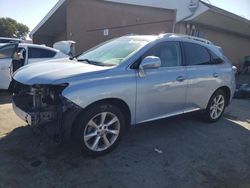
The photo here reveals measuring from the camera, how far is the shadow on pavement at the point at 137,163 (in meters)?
3.14

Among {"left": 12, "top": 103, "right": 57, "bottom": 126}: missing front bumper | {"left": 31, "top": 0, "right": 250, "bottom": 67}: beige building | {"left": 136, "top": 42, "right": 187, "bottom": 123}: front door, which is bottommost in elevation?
{"left": 12, "top": 103, "right": 57, "bottom": 126}: missing front bumper

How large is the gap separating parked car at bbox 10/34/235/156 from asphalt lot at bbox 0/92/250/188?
1.19ft

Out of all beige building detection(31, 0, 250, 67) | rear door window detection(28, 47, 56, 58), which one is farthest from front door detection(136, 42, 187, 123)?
beige building detection(31, 0, 250, 67)

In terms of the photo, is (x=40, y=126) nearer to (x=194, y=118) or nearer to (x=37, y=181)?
(x=37, y=181)

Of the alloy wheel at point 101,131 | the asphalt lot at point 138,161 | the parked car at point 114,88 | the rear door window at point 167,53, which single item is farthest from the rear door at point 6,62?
the rear door window at point 167,53

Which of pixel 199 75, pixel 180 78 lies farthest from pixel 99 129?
pixel 199 75

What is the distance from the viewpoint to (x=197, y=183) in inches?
127

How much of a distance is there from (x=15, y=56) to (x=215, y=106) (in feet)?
18.3

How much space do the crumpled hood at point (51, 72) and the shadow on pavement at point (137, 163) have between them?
105 centimetres

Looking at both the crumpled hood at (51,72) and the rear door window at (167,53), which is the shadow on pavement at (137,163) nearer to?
the crumpled hood at (51,72)

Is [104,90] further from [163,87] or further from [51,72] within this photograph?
[163,87]

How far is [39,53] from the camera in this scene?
827cm

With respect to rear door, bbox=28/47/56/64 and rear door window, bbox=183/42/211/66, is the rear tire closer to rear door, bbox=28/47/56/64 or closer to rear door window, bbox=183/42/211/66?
rear door window, bbox=183/42/211/66

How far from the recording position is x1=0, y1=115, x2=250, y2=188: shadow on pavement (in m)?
3.14
